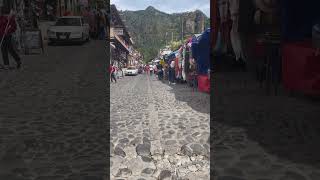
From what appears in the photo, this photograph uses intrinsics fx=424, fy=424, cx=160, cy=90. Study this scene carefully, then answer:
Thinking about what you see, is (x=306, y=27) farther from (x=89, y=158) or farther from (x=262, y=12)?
(x=89, y=158)

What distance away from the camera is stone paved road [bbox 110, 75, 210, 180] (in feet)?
14.6

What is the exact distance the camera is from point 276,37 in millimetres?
5516

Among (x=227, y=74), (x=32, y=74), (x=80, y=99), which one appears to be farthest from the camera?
(x=32, y=74)

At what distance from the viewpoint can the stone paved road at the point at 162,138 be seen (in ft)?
14.6

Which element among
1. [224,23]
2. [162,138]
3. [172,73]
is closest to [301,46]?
[224,23]

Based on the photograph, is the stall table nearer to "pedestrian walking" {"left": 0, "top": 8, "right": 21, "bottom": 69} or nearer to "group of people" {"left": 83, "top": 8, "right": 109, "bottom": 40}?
"pedestrian walking" {"left": 0, "top": 8, "right": 21, "bottom": 69}

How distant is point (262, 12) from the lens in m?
5.41

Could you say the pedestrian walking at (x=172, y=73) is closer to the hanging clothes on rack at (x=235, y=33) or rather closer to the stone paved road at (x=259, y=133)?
the stone paved road at (x=259, y=133)

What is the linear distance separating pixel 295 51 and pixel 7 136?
4.02 metres

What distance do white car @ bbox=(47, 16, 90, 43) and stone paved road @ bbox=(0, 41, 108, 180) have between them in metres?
4.09

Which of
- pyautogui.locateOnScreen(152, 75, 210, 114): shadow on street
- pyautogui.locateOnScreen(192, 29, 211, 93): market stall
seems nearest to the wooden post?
pyautogui.locateOnScreen(192, 29, 211, 93): market stall

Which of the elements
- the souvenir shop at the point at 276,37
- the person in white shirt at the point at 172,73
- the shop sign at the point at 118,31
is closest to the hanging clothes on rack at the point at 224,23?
the souvenir shop at the point at 276,37

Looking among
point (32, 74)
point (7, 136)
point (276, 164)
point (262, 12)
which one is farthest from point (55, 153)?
point (32, 74)

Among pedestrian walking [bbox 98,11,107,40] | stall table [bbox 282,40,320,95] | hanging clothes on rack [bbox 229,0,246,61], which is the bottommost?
stall table [bbox 282,40,320,95]
